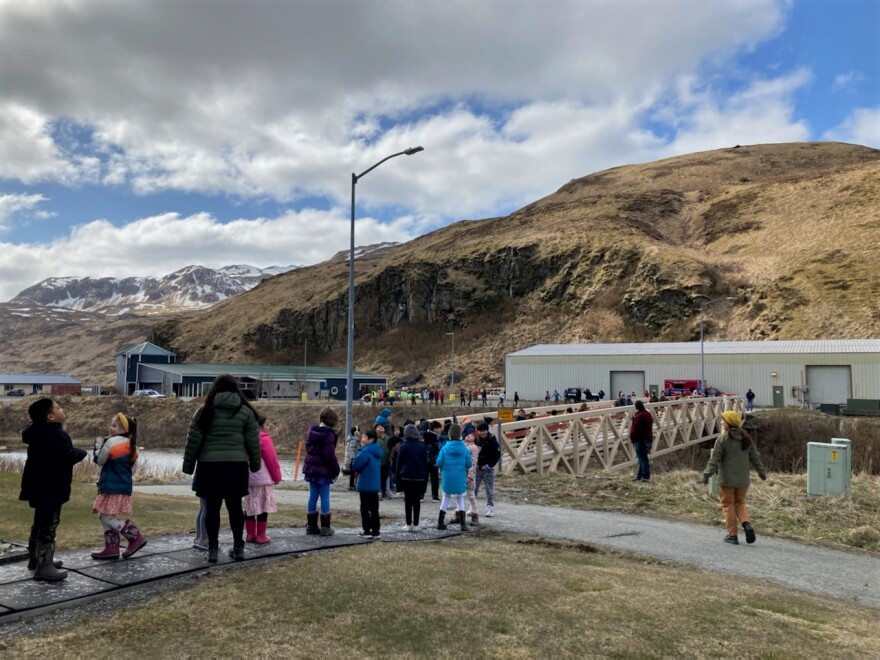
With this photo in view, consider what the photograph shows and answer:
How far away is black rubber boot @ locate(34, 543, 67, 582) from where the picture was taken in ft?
18.4

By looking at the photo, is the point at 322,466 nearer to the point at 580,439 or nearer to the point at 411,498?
the point at 411,498

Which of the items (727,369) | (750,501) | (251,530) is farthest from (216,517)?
(727,369)

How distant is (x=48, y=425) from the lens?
5.79 metres

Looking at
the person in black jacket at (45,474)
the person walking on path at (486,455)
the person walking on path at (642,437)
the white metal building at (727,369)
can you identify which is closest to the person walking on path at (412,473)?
the person walking on path at (486,455)

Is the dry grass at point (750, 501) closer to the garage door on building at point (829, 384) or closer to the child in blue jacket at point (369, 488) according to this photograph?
the child in blue jacket at point (369, 488)

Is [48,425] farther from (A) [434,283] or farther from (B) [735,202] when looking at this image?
(B) [735,202]

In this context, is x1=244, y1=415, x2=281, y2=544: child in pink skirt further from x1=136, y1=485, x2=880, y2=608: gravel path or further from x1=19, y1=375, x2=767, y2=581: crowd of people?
x1=136, y1=485, x2=880, y2=608: gravel path

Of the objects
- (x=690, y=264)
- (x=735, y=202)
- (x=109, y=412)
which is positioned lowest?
(x=109, y=412)

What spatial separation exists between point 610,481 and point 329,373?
225 feet

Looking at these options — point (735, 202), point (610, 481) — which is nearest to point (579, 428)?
point (610, 481)

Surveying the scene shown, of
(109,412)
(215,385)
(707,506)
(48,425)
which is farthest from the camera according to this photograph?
(109,412)

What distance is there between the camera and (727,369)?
157 feet

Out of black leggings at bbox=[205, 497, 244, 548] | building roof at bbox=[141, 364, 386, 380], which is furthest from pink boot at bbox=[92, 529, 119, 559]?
building roof at bbox=[141, 364, 386, 380]

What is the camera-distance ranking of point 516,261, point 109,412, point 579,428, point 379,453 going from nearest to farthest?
1. point 379,453
2. point 579,428
3. point 109,412
4. point 516,261
